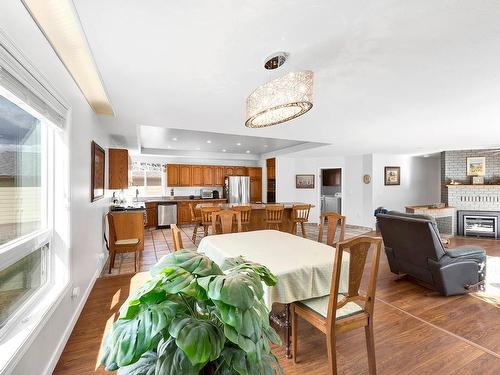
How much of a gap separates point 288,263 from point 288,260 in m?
0.07

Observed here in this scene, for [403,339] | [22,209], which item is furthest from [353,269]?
[22,209]

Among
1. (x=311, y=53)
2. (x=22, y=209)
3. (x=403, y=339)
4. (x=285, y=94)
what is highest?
(x=311, y=53)

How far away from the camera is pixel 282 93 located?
177 centimetres

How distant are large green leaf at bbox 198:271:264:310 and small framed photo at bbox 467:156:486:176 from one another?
832 centimetres

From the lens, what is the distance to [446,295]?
2.88 m

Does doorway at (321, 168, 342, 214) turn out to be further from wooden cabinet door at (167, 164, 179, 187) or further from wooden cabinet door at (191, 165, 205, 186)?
wooden cabinet door at (167, 164, 179, 187)

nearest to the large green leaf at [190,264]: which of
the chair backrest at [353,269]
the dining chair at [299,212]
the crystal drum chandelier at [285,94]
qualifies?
the chair backrest at [353,269]

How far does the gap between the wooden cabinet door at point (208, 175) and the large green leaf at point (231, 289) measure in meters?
7.59

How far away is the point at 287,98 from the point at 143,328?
1608 mm

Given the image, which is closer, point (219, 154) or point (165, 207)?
point (165, 207)

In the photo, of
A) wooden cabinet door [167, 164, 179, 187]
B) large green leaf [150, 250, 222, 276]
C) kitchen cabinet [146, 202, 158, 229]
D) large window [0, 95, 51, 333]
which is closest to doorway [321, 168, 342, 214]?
wooden cabinet door [167, 164, 179, 187]

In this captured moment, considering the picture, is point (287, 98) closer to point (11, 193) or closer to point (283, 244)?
point (283, 244)

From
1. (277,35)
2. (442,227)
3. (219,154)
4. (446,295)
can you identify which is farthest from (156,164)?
(442,227)

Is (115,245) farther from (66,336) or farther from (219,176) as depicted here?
(219,176)
